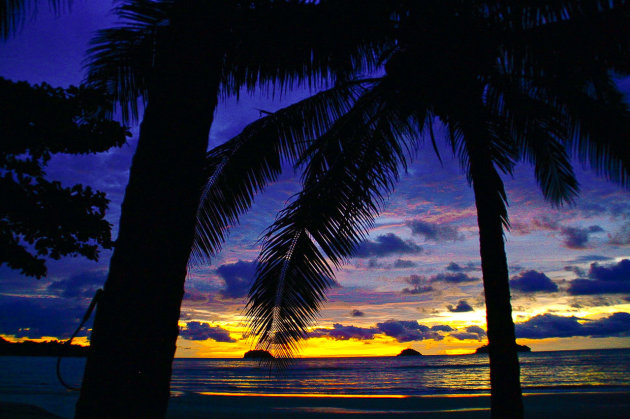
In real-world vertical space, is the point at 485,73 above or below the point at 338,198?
above

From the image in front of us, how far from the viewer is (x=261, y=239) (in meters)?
4.71

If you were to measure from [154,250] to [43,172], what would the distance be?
3717 mm

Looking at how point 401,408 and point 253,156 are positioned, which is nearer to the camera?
point 253,156

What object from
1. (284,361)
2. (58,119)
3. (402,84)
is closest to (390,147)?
(402,84)

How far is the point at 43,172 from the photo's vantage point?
4578mm

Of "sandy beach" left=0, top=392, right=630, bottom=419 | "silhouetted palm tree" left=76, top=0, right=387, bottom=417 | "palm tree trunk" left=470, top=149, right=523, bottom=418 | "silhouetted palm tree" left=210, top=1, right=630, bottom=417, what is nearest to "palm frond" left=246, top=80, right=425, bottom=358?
"silhouetted palm tree" left=210, top=1, right=630, bottom=417

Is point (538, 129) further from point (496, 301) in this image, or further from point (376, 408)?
point (376, 408)

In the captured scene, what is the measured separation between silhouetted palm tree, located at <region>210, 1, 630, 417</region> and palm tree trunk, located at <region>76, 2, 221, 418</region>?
2.57 m

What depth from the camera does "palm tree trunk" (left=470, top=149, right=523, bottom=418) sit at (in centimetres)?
360

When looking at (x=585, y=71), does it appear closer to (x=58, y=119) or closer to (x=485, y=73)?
(x=485, y=73)

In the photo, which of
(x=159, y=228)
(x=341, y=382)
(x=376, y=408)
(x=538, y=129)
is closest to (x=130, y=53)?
(x=159, y=228)

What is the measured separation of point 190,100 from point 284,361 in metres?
3.64

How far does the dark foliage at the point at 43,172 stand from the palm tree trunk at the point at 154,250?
303 centimetres

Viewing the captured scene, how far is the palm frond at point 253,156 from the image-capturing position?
16.5 ft
